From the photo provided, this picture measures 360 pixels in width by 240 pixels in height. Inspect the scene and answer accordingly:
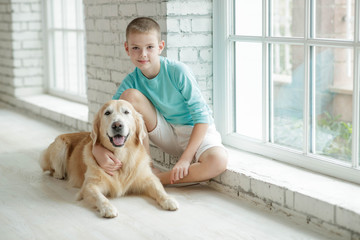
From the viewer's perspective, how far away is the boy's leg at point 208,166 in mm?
2856

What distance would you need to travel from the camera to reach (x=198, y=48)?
10.8ft

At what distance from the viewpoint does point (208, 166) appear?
2863 millimetres

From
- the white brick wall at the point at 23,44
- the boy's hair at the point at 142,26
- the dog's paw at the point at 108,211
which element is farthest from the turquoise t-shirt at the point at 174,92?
the white brick wall at the point at 23,44

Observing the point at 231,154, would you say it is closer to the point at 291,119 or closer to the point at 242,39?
the point at 291,119

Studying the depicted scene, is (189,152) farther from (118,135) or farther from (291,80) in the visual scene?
(291,80)

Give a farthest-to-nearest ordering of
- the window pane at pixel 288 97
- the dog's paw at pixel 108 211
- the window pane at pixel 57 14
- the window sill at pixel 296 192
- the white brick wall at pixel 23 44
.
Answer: the white brick wall at pixel 23 44, the window pane at pixel 57 14, the window pane at pixel 288 97, the dog's paw at pixel 108 211, the window sill at pixel 296 192

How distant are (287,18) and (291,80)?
16.0 inches

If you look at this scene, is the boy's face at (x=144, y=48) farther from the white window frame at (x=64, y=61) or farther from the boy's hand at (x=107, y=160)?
the white window frame at (x=64, y=61)

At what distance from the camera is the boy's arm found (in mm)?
2854

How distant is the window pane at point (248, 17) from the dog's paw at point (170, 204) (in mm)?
1126

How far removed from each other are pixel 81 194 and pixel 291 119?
50.0 inches

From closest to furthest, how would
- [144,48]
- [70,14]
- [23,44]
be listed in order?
[144,48] < [70,14] < [23,44]

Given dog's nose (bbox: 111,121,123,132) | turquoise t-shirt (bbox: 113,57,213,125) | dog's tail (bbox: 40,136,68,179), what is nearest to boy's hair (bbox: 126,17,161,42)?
turquoise t-shirt (bbox: 113,57,213,125)

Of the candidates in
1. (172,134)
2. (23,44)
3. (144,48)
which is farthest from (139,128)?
(23,44)
